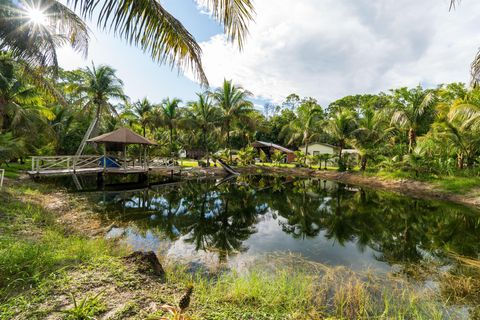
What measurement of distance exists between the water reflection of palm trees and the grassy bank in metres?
1.79

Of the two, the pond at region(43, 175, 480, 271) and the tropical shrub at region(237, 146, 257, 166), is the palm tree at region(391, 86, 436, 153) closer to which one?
the pond at region(43, 175, 480, 271)

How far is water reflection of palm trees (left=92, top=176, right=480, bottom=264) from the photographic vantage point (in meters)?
6.33

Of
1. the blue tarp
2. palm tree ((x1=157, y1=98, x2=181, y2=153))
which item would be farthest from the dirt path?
the blue tarp

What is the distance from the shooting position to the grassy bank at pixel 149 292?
2484 millimetres

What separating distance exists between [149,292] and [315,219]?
7.09 metres

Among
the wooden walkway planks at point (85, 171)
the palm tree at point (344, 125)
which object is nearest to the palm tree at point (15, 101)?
the wooden walkway planks at point (85, 171)

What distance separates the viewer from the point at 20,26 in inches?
218

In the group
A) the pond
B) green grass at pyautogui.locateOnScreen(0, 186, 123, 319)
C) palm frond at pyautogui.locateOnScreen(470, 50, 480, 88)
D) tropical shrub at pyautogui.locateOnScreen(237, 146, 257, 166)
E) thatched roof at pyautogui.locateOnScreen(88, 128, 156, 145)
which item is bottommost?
the pond

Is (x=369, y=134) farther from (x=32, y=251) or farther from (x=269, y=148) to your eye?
(x=32, y=251)

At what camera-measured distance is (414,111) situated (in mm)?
16719

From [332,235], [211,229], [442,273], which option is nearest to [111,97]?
[211,229]

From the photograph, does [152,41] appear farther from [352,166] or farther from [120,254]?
[352,166]

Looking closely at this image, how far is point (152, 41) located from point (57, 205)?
706 centimetres

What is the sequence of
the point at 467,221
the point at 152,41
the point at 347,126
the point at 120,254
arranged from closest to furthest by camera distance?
the point at 152,41
the point at 120,254
the point at 467,221
the point at 347,126
